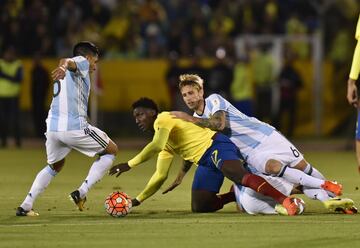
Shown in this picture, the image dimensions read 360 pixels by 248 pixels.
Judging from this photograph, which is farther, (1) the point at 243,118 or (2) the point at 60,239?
(1) the point at 243,118

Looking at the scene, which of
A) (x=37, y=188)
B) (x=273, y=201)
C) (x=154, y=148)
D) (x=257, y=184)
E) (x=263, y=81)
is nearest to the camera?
(x=257, y=184)

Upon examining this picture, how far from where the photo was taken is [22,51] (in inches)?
1089

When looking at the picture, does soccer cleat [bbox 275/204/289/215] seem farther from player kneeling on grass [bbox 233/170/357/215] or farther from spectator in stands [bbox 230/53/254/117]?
spectator in stands [bbox 230/53/254/117]

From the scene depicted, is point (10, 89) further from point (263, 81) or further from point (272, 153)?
point (272, 153)

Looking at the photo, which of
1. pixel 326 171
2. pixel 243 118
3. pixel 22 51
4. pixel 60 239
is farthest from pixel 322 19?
pixel 60 239

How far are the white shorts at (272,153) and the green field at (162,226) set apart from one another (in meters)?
0.57

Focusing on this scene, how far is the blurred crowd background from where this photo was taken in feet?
89.1

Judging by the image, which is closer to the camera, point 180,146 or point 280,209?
point 280,209

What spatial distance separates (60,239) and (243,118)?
3.07 m

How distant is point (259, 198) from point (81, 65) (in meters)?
2.36

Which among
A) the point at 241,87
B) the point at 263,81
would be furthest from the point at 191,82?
the point at 263,81

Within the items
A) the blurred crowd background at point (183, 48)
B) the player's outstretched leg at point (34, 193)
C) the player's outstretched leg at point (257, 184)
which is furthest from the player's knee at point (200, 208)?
the blurred crowd background at point (183, 48)

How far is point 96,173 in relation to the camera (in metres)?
12.2

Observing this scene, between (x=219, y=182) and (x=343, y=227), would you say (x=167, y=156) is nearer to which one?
Answer: (x=219, y=182)
